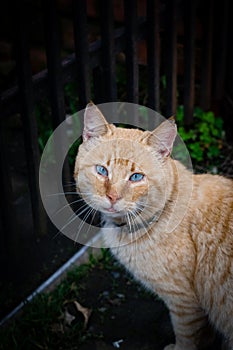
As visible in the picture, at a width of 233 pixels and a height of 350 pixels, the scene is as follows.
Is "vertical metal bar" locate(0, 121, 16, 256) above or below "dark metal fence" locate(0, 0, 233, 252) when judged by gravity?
below

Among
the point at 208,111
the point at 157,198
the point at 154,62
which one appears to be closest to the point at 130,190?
the point at 157,198

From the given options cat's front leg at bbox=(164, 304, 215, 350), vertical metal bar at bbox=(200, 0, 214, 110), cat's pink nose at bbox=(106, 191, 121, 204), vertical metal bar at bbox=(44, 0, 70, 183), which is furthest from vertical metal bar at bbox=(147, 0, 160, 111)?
cat's front leg at bbox=(164, 304, 215, 350)

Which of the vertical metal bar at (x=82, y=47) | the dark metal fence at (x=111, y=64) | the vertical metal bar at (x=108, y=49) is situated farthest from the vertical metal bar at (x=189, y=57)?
the vertical metal bar at (x=82, y=47)

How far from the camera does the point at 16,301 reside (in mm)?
3594

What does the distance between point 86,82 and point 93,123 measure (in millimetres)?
736

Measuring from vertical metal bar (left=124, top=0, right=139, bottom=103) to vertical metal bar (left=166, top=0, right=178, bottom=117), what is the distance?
0.46m

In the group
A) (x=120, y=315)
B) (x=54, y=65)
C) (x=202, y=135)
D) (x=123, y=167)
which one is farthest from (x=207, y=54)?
(x=120, y=315)

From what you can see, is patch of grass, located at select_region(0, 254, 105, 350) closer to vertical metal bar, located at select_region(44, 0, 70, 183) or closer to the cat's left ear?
vertical metal bar, located at select_region(44, 0, 70, 183)

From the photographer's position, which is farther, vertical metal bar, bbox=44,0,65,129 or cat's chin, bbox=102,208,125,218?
vertical metal bar, bbox=44,0,65,129

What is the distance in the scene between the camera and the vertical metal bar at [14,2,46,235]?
291 centimetres

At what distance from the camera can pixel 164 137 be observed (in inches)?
107

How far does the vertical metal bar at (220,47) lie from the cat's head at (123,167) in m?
2.03

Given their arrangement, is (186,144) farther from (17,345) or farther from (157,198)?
(17,345)

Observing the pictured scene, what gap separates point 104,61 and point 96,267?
146 cm
